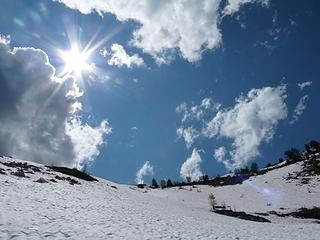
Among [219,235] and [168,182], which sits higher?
[168,182]

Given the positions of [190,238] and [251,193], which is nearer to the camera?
[190,238]

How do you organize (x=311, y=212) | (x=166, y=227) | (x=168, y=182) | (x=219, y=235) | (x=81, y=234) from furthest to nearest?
(x=168, y=182) → (x=311, y=212) → (x=166, y=227) → (x=219, y=235) → (x=81, y=234)

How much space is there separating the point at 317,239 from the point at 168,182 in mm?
126387

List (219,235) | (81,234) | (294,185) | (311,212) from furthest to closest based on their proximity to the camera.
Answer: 1. (294,185)
2. (311,212)
3. (219,235)
4. (81,234)

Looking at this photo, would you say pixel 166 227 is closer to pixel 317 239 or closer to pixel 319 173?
pixel 317 239

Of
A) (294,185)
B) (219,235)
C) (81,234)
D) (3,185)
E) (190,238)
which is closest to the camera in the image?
(81,234)

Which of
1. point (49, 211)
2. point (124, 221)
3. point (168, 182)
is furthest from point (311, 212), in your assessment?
point (168, 182)

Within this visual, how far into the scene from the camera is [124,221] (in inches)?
899

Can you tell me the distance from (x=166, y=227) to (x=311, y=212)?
31025 millimetres

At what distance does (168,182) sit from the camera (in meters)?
144

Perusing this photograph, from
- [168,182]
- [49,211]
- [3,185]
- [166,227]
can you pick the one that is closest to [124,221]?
[166,227]

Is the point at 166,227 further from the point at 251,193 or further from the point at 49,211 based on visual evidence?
the point at 251,193

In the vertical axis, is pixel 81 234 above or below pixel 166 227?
below

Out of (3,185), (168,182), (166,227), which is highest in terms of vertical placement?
(168,182)
